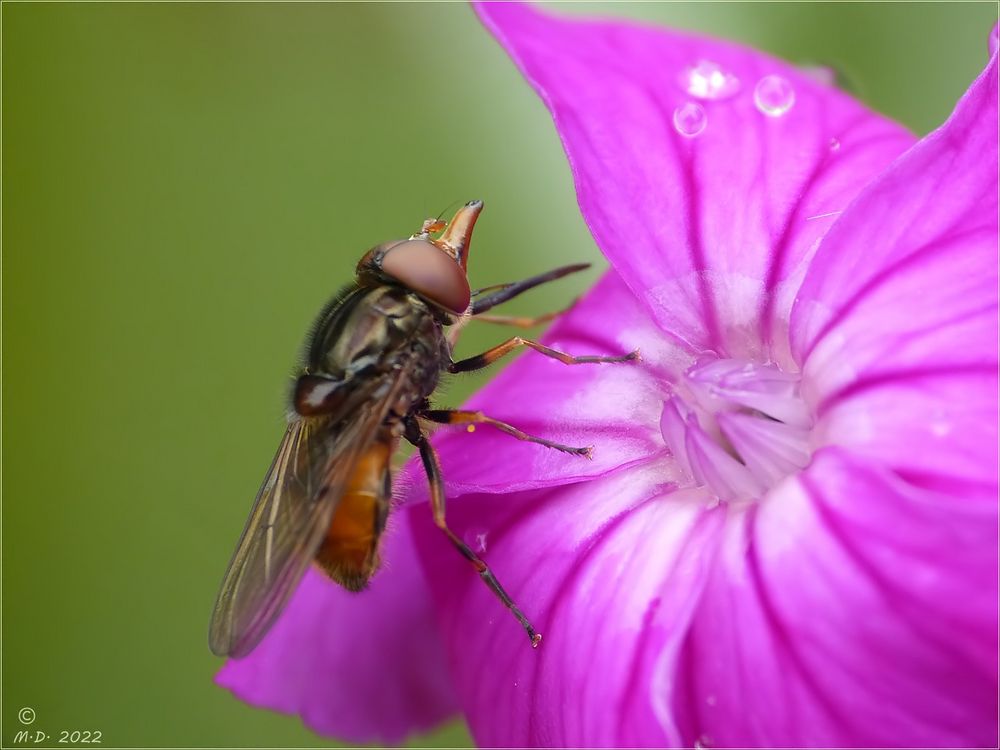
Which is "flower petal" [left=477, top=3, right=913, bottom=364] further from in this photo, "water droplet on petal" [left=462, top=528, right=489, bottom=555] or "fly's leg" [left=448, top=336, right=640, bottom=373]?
"water droplet on petal" [left=462, top=528, right=489, bottom=555]

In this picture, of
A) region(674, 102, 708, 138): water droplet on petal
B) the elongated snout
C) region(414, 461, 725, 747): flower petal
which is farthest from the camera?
the elongated snout

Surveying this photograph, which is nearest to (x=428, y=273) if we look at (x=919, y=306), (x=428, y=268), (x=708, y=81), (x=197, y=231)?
(x=428, y=268)

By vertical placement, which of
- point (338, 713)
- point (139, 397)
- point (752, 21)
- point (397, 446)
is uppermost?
point (752, 21)

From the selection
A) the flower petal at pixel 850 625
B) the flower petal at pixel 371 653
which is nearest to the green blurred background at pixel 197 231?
the flower petal at pixel 371 653

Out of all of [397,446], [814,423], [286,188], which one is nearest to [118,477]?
[286,188]

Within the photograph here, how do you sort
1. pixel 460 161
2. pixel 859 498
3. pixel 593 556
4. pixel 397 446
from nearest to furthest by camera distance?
pixel 859 498 < pixel 593 556 < pixel 397 446 < pixel 460 161

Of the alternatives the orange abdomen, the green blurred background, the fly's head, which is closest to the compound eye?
the fly's head

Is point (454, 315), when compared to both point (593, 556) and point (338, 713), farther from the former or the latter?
point (338, 713)
